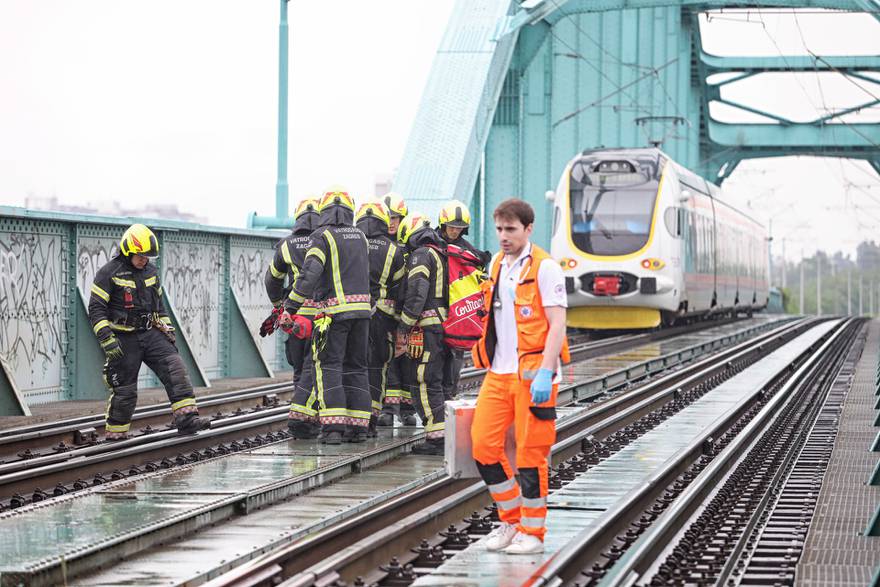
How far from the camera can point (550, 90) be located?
143 feet

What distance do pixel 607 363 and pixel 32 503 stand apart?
15.0 meters

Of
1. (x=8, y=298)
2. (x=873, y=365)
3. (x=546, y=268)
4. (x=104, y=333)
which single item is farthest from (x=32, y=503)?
(x=873, y=365)

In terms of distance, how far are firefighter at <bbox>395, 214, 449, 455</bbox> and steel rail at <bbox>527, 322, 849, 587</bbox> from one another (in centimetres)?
181

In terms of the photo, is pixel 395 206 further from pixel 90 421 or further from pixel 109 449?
pixel 90 421

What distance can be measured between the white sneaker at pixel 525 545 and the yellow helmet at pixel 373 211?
5.06 metres

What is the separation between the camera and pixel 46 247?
1570 centimetres

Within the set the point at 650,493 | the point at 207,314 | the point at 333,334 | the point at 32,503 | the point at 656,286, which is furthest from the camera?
the point at 656,286

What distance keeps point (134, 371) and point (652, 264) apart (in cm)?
1777

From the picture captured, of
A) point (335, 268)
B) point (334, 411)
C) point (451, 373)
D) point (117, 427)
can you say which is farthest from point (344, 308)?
point (117, 427)

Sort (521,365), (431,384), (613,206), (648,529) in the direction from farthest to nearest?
(613,206) → (431,384) → (648,529) → (521,365)

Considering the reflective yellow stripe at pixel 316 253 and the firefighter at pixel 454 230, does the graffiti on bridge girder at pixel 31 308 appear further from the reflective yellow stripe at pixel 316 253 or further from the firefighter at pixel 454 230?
the firefighter at pixel 454 230

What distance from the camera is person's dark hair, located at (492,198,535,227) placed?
7496mm

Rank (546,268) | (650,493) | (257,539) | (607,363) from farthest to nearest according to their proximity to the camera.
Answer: (607,363) < (650,493) < (257,539) < (546,268)

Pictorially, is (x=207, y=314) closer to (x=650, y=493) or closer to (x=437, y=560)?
(x=650, y=493)
